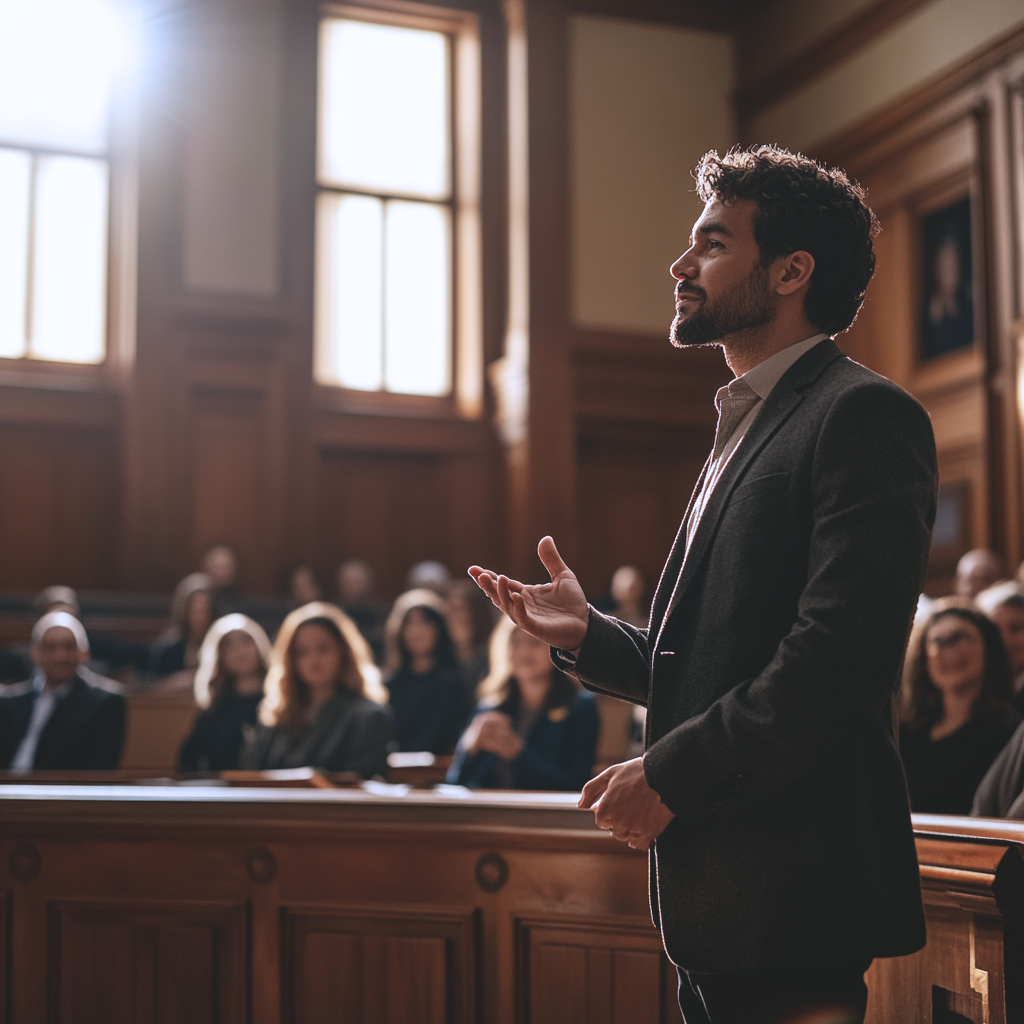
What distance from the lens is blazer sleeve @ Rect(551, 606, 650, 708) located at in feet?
6.07

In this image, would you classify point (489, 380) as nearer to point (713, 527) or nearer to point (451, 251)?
point (451, 251)

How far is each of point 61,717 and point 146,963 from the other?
2.46 metres

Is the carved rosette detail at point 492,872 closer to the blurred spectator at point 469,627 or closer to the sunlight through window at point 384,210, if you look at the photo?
the blurred spectator at point 469,627

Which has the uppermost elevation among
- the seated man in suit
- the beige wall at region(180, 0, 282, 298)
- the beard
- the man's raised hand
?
the beige wall at region(180, 0, 282, 298)

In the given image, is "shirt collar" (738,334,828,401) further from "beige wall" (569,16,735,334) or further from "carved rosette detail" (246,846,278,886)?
"beige wall" (569,16,735,334)

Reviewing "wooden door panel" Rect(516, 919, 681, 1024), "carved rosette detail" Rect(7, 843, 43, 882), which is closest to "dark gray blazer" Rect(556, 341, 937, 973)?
"wooden door panel" Rect(516, 919, 681, 1024)

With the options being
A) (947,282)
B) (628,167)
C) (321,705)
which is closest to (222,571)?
(628,167)

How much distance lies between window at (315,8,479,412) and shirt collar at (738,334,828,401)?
9562 millimetres

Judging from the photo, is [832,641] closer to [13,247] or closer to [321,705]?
[321,705]

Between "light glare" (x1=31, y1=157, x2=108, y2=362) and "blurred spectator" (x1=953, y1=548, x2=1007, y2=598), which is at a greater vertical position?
"light glare" (x1=31, y1=157, x2=108, y2=362)

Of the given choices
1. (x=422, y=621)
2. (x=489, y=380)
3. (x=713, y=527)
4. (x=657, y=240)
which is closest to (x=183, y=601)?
(x=422, y=621)

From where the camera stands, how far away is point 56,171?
1063 centimetres

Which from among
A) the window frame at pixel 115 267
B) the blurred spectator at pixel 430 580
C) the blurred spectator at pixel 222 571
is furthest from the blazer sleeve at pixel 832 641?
the window frame at pixel 115 267

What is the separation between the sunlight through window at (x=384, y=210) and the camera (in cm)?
1119
